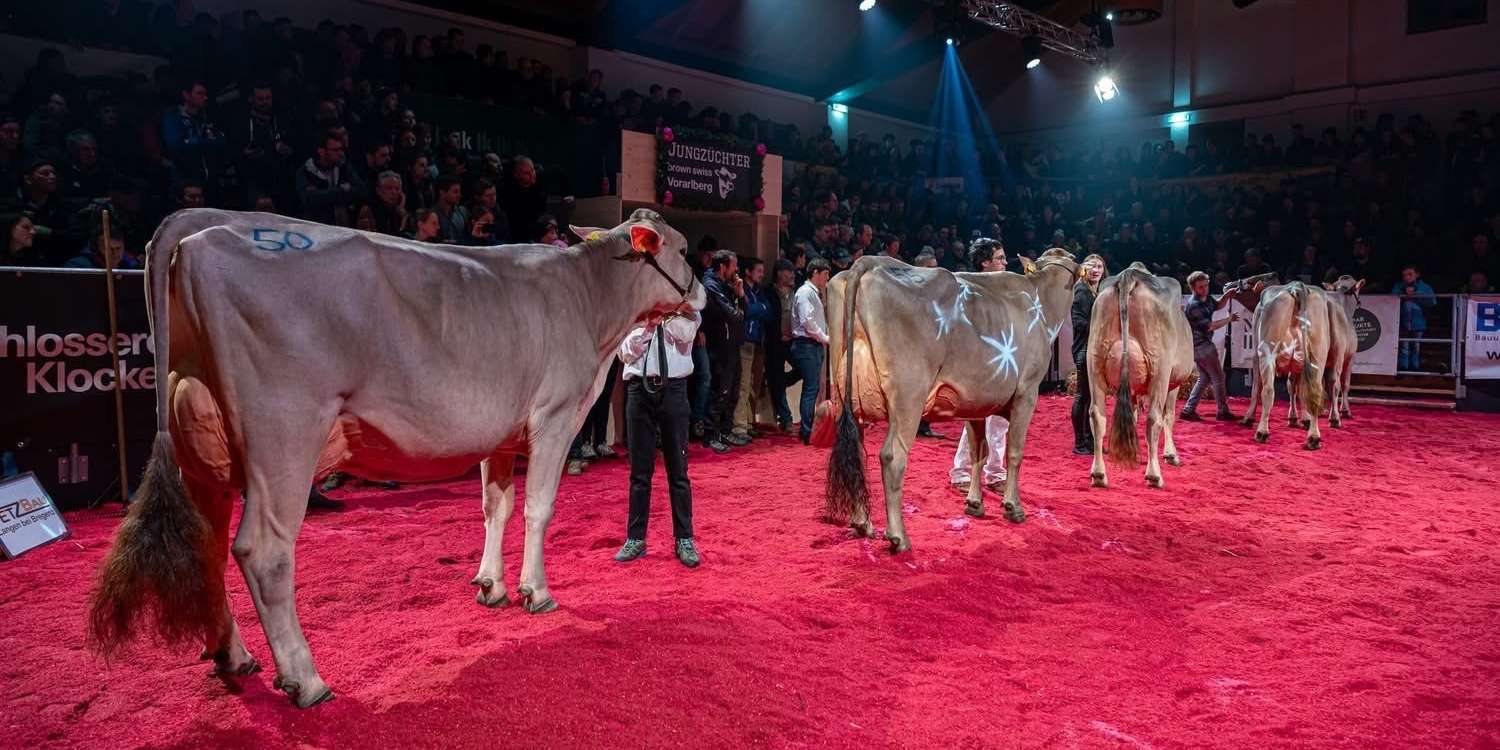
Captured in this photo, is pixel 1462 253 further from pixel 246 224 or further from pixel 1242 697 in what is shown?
pixel 246 224

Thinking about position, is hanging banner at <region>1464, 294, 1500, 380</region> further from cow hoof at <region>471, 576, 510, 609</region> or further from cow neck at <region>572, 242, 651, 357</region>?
cow hoof at <region>471, 576, 510, 609</region>

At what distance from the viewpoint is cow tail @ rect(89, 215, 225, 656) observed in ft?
10.0

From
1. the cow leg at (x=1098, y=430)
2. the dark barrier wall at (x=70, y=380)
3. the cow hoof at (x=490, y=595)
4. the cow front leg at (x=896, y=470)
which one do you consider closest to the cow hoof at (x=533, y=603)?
the cow hoof at (x=490, y=595)

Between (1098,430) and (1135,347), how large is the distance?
2.97ft

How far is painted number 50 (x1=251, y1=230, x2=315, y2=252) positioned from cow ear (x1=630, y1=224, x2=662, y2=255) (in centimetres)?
167

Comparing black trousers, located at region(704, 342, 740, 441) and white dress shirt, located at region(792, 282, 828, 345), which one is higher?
white dress shirt, located at region(792, 282, 828, 345)

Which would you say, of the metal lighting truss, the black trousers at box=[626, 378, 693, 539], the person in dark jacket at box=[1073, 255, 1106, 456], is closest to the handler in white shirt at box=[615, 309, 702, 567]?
the black trousers at box=[626, 378, 693, 539]

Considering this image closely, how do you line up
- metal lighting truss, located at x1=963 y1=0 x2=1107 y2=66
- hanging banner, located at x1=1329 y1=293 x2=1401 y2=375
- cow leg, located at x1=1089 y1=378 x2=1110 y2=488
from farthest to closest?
metal lighting truss, located at x1=963 y1=0 x2=1107 y2=66
hanging banner, located at x1=1329 y1=293 x2=1401 y2=375
cow leg, located at x1=1089 y1=378 x2=1110 y2=488

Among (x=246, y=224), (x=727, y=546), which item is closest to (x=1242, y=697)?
(x=727, y=546)

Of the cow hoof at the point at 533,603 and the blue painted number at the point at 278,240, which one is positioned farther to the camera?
the cow hoof at the point at 533,603

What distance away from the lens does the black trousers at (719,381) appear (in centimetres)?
1016

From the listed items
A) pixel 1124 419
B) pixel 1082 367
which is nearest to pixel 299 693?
pixel 1124 419

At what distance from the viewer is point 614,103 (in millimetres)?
15852

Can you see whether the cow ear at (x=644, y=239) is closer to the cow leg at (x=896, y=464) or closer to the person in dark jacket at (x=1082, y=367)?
the cow leg at (x=896, y=464)
